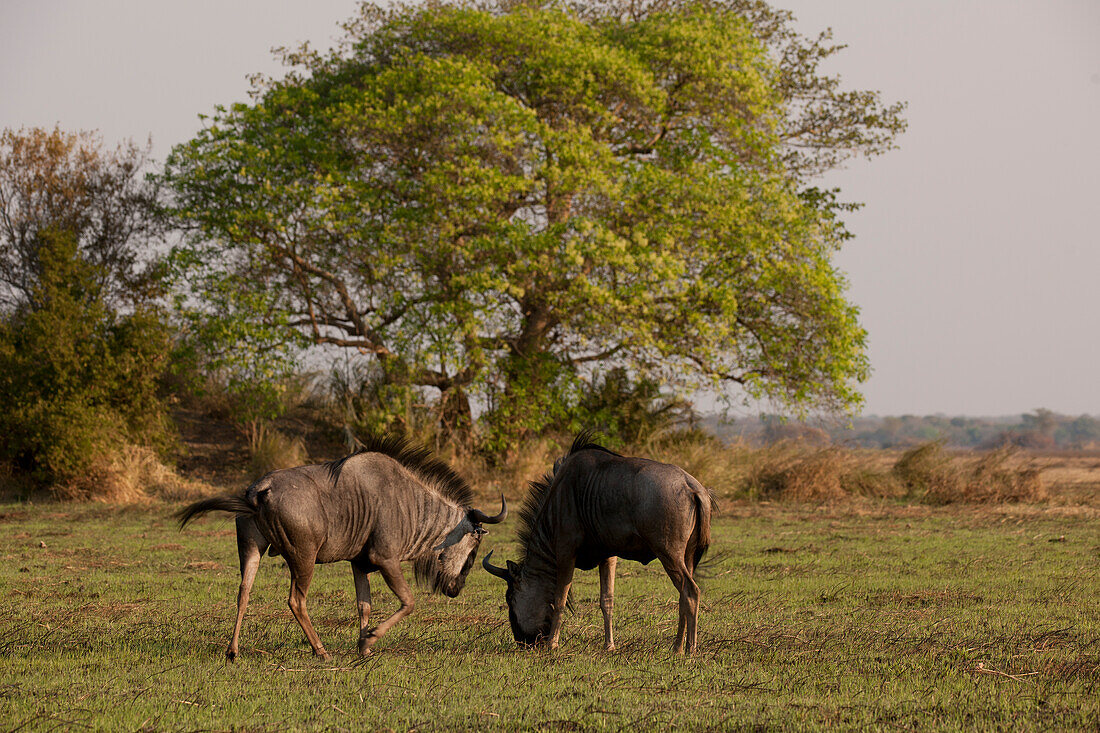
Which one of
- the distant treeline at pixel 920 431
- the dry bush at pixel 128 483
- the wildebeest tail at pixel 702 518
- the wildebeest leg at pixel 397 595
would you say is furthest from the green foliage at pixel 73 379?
the wildebeest tail at pixel 702 518

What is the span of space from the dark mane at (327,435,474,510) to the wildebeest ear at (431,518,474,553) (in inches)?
6.8

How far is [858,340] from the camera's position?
21703mm

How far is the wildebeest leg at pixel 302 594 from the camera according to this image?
6.98 meters

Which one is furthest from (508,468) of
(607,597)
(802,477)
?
(607,597)

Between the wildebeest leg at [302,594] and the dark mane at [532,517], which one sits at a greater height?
the dark mane at [532,517]

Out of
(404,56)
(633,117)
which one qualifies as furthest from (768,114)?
(404,56)

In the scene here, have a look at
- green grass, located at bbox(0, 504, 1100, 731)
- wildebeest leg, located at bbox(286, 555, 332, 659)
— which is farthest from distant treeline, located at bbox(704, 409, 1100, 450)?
wildebeest leg, located at bbox(286, 555, 332, 659)

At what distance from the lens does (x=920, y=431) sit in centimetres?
11694

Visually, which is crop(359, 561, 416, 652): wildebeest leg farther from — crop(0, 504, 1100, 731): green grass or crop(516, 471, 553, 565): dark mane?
crop(516, 471, 553, 565): dark mane

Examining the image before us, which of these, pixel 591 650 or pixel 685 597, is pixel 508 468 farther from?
pixel 685 597

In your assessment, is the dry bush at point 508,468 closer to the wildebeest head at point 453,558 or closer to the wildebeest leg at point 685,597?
the wildebeest head at point 453,558

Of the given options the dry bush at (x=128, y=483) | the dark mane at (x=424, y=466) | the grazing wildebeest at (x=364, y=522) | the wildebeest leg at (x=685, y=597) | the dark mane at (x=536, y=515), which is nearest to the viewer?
the wildebeest leg at (x=685, y=597)

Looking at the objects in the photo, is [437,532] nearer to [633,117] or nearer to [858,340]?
[858,340]

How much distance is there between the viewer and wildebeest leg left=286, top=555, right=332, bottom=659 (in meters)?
6.98
